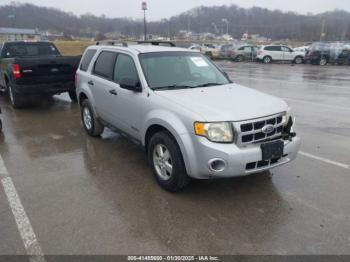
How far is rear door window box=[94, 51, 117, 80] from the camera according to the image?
5.62 metres

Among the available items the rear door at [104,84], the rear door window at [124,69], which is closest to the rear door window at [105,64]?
the rear door at [104,84]

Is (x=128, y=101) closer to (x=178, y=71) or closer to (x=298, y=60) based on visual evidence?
(x=178, y=71)

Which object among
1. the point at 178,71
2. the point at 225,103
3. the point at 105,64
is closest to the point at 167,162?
the point at 225,103

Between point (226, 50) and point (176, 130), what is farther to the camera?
point (226, 50)

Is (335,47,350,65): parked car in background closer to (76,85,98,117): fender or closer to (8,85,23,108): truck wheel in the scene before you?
(8,85,23,108): truck wheel

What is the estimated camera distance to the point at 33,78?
877 centimetres

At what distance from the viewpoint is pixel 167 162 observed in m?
4.23

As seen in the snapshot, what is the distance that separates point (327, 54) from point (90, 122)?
2442cm

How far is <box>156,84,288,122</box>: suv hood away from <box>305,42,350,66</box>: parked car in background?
80.3 ft

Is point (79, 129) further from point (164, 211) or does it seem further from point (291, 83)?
point (291, 83)

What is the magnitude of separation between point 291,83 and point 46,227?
1356 cm

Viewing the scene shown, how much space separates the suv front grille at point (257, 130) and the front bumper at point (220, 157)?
8 centimetres

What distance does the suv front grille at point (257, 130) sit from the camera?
375 cm

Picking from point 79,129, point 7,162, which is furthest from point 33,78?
point 7,162
